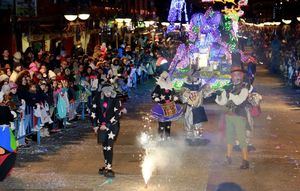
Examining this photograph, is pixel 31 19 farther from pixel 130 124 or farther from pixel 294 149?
pixel 294 149

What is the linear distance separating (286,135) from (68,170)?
6.31m

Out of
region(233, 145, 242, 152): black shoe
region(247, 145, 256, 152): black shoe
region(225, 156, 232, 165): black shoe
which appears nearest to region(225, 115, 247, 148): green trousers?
region(225, 156, 232, 165): black shoe

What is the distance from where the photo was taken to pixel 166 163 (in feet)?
39.8

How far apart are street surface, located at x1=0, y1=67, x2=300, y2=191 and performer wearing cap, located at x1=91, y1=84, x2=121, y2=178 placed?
1.09 ft

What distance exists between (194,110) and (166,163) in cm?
256

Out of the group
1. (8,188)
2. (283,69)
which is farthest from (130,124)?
(283,69)

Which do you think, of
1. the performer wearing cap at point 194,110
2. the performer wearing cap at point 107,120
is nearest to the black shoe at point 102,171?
the performer wearing cap at point 107,120

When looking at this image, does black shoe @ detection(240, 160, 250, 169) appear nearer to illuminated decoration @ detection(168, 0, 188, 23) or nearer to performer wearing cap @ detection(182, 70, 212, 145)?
performer wearing cap @ detection(182, 70, 212, 145)

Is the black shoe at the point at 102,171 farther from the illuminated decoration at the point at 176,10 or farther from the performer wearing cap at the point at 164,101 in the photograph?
the illuminated decoration at the point at 176,10

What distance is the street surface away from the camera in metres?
10.5

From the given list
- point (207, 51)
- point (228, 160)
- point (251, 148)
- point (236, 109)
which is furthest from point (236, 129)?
point (207, 51)

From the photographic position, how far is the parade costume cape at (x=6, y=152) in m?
9.02

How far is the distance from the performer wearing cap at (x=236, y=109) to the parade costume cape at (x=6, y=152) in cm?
459

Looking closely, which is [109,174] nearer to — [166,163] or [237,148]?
[166,163]
